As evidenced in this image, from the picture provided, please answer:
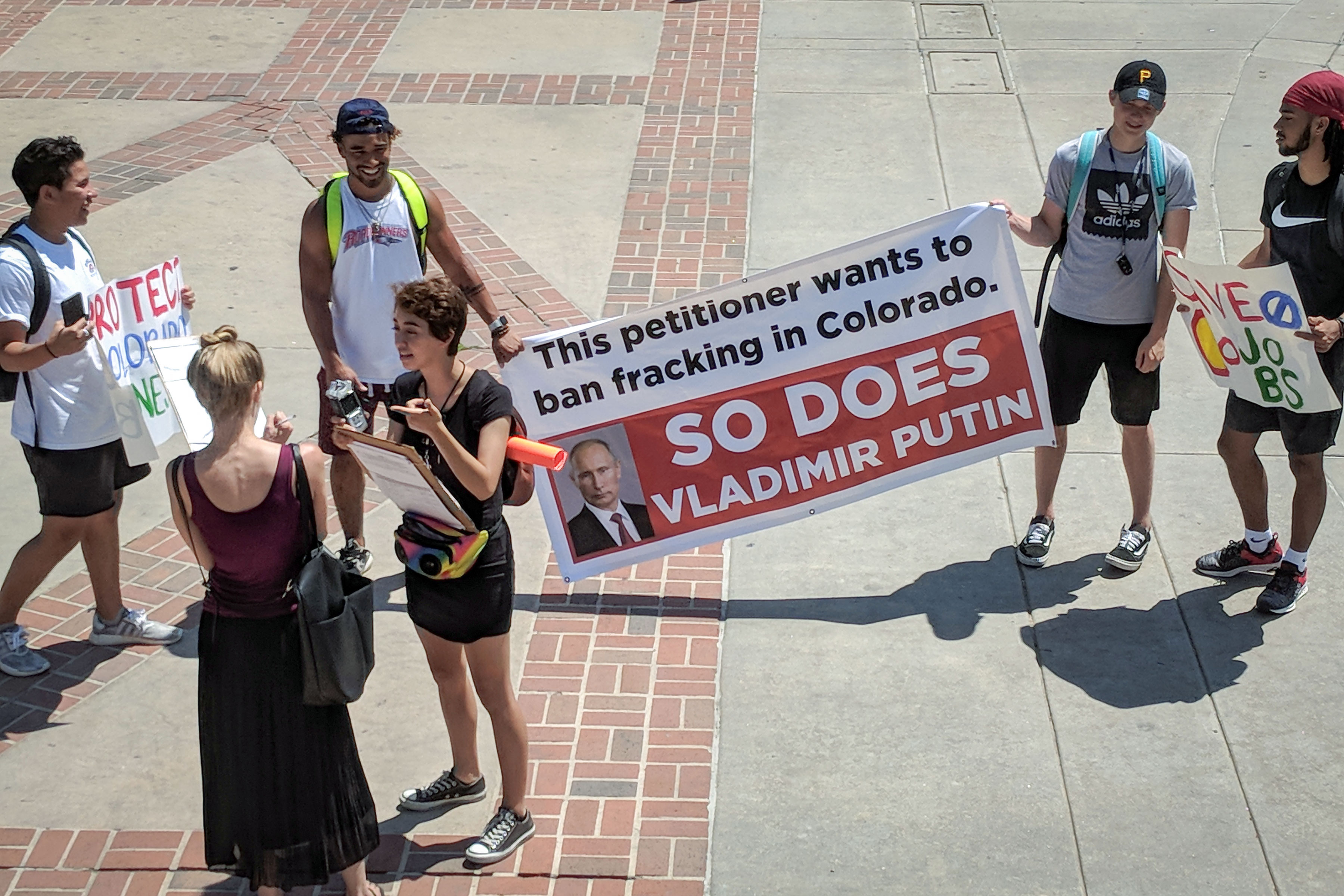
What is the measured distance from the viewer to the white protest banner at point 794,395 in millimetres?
5211

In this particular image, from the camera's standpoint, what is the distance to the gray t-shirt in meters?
5.30

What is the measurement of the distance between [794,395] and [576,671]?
1.32 m

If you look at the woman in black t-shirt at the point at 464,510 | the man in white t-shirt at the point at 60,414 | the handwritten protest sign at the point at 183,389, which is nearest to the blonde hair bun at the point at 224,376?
the woman in black t-shirt at the point at 464,510

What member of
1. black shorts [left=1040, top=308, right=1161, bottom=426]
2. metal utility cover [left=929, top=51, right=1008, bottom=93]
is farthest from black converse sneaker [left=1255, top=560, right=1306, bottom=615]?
metal utility cover [left=929, top=51, right=1008, bottom=93]

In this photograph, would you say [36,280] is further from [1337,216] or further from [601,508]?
[1337,216]

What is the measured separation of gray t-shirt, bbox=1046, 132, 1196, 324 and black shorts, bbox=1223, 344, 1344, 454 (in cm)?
51

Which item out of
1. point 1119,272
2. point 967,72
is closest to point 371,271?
point 1119,272

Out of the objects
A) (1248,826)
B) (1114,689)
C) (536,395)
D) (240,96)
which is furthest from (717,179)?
(1248,826)

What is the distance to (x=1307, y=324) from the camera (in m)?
4.90

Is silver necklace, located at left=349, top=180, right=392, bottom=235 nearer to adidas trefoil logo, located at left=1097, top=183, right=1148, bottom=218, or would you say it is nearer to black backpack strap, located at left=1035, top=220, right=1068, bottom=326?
black backpack strap, located at left=1035, top=220, right=1068, bottom=326

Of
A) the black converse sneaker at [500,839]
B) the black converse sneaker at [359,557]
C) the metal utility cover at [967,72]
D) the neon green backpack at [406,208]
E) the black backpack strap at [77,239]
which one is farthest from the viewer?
the metal utility cover at [967,72]

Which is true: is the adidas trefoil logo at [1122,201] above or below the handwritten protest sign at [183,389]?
below

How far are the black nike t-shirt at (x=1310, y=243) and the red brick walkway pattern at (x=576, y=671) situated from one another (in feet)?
8.21

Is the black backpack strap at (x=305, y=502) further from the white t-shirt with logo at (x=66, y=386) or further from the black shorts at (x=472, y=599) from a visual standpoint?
the white t-shirt with logo at (x=66, y=386)
